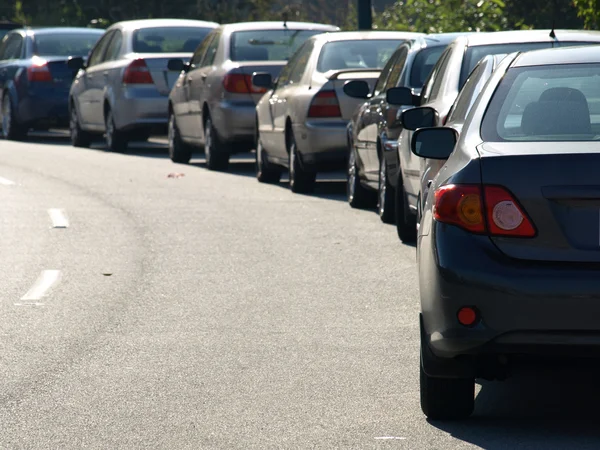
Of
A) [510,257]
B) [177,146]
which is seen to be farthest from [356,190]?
[510,257]

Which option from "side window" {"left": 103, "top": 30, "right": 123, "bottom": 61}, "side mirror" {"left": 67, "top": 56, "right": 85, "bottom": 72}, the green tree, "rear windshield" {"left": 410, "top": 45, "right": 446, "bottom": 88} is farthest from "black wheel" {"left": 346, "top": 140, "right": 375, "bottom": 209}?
"side mirror" {"left": 67, "top": 56, "right": 85, "bottom": 72}

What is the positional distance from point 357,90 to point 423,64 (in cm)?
130

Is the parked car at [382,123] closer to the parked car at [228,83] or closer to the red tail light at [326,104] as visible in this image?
the red tail light at [326,104]

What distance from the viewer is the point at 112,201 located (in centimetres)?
1509

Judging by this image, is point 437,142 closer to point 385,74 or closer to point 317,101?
point 385,74

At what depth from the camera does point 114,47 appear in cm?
2175

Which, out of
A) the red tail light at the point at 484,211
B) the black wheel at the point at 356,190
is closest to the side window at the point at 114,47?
the black wheel at the point at 356,190

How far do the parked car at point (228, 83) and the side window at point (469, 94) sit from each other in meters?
10.4

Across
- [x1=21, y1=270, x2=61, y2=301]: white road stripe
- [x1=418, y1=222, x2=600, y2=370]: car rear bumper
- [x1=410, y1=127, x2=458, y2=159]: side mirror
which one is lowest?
[x1=21, y1=270, x2=61, y2=301]: white road stripe

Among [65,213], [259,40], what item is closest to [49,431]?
[65,213]

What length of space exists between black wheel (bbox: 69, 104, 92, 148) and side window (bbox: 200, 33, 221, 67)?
5155 mm

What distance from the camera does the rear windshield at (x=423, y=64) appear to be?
12102mm

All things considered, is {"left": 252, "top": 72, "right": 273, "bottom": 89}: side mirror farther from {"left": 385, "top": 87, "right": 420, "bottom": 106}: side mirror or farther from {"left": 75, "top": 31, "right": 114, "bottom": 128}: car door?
{"left": 385, "top": 87, "right": 420, "bottom": 106}: side mirror

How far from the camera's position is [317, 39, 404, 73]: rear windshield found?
15305mm
